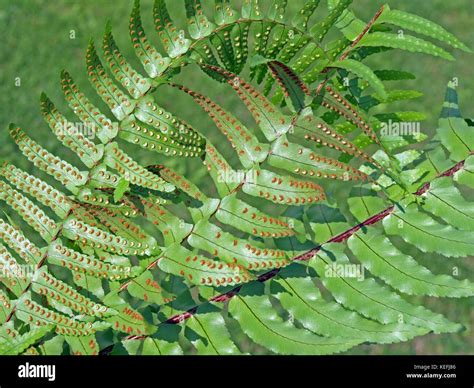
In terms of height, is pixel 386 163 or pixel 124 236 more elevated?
pixel 386 163

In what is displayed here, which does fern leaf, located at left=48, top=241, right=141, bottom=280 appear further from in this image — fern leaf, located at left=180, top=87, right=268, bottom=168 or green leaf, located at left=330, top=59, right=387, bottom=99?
green leaf, located at left=330, top=59, right=387, bottom=99

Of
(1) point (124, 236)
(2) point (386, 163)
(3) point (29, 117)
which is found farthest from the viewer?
(3) point (29, 117)

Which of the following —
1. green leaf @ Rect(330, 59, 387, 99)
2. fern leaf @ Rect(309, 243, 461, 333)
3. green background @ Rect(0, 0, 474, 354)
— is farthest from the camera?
green background @ Rect(0, 0, 474, 354)

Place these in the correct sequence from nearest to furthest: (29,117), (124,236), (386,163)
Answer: (124,236) → (386,163) → (29,117)

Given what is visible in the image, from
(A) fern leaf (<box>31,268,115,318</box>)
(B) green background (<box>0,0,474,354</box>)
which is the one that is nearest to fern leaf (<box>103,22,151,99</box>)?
(A) fern leaf (<box>31,268,115,318</box>)

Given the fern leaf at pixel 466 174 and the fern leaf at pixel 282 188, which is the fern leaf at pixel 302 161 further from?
the fern leaf at pixel 466 174

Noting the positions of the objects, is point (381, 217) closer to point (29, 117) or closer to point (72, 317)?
point (72, 317)

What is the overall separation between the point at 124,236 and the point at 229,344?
259 mm

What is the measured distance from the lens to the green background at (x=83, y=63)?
4.82 m

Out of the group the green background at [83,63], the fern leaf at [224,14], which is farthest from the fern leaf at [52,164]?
the green background at [83,63]

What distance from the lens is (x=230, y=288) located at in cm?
126

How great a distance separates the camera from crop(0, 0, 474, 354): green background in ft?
15.8
